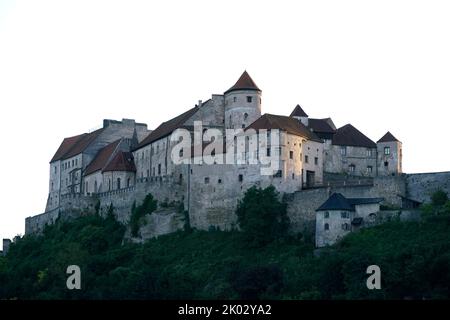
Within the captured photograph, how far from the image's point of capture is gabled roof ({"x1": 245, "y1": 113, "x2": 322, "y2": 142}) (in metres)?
83.9

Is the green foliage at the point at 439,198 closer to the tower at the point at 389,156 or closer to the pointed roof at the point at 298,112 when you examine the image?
the tower at the point at 389,156

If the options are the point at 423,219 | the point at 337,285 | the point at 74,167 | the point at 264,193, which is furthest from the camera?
the point at 74,167

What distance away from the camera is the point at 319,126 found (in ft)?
304

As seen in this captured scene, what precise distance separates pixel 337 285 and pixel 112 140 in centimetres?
4675

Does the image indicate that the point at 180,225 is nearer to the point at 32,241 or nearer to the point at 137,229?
the point at 137,229

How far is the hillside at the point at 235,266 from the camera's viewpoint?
6912cm

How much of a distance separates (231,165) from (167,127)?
1641 cm

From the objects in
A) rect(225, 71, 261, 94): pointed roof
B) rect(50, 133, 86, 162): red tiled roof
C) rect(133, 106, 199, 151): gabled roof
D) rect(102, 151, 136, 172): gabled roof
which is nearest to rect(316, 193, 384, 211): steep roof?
rect(225, 71, 261, 94): pointed roof

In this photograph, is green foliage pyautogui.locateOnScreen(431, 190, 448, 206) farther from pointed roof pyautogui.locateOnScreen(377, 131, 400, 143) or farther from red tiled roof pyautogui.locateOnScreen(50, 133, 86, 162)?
red tiled roof pyautogui.locateOnScreen(50, 133, 86, 162)

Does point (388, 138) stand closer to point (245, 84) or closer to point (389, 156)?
point (389, 156)

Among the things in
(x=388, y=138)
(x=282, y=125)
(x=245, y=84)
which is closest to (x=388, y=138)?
(x=388, y=138)

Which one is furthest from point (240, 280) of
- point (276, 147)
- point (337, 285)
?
point (276, 147)

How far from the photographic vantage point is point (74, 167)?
367ft

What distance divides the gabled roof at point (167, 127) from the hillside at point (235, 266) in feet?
29.1
